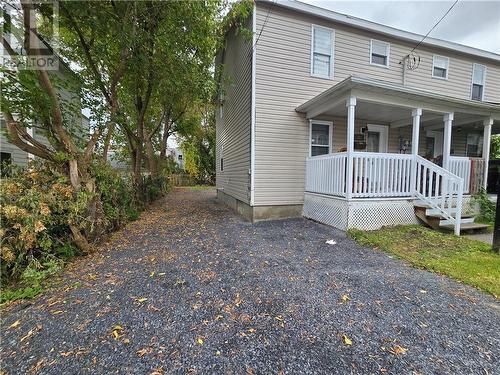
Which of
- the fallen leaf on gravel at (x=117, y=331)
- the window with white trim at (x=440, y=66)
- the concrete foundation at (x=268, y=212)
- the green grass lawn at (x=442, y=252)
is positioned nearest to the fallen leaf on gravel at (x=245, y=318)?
the fallen leaf on gravel at (x=117, y=331)

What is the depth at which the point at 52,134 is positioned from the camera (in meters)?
4.24

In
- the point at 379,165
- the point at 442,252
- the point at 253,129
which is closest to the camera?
the point at 442,252

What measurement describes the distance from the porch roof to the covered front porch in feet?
0.06

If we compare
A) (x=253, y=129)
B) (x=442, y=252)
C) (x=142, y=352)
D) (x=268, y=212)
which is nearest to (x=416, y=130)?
(x=442, y=252)

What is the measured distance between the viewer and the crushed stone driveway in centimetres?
182

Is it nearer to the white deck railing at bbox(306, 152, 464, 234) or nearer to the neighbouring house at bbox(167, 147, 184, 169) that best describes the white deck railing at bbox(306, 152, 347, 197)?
the white deck railing at bbox(306, 152, 464, 234)

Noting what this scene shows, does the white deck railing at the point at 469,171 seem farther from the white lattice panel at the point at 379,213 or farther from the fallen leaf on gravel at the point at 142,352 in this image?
the fallen leaf on gravel at the point at 142,352

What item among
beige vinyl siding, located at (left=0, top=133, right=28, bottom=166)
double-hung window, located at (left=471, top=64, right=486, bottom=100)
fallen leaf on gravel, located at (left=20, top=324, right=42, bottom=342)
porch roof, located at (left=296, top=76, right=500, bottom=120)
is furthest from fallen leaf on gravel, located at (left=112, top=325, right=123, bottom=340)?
double-hung window, located at (left=471, top=64, right=486, bottom=100)

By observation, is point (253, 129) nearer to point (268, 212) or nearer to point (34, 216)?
point (268, 212)

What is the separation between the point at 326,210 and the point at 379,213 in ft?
3.98

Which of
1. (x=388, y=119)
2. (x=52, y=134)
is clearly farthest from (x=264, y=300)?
(x=388, y=119)

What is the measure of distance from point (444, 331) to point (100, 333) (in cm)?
316

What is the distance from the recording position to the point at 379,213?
5645mm

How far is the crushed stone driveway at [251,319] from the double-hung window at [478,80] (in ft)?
31.7
